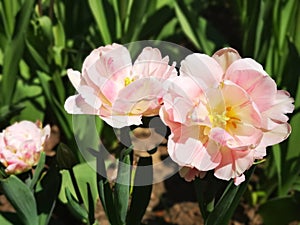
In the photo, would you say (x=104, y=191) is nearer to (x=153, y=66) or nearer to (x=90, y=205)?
(x=90, y=205)

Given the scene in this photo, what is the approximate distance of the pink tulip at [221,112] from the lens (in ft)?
2.83

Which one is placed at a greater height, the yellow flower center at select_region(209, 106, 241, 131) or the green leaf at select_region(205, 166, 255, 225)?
the yellow flower center at select_region(209, 106, 241, 131)

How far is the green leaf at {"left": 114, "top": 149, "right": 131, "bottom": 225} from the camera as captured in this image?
0.99 m

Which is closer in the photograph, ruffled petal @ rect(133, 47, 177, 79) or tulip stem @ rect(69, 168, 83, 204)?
ruffled petal @ rect(133, 47, 177, 79)

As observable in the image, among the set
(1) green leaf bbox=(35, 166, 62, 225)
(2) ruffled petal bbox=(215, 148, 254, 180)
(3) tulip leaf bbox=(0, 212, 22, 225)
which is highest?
(2) ruffled petal bbox=(215, 148, 254, 180)

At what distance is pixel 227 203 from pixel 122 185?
191 millimetres

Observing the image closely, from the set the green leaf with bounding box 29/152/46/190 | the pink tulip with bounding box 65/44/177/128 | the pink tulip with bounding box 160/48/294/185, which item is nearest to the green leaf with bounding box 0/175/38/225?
the green leaf with bounding box 29/152/46/190

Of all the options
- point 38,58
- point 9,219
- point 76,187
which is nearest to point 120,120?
point 76,187

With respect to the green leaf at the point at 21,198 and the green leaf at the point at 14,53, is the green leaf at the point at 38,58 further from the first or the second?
the green leaf at the point at 21,198

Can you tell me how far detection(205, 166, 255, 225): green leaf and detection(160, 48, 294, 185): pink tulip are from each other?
0.16 m

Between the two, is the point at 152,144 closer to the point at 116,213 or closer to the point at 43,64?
the point at 116,213

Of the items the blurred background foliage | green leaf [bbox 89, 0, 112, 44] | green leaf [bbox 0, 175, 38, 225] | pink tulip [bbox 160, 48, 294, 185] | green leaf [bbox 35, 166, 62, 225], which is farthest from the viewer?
green leaf [bbox 89, 0, 112, 44]

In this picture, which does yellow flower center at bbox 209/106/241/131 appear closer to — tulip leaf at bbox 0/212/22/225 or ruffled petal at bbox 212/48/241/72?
ruffled petal at bbox 212/48/241/72

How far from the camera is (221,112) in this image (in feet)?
2.93
